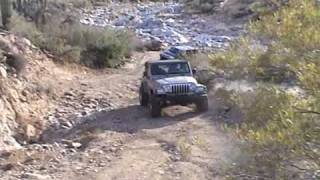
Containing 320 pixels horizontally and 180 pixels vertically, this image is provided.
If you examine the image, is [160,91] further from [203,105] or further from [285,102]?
[285,102]

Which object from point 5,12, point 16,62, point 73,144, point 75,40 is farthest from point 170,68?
point 5,12

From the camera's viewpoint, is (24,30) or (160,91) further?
(24,30)

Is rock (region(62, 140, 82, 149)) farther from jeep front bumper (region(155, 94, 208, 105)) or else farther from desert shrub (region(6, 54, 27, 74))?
desert shrub (region(6, 54, 27, 74))

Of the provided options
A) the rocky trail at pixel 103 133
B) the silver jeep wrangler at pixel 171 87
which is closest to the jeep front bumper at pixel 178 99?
the silver jeep wrangler at pixel 171 87

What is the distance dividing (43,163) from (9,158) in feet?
3.85

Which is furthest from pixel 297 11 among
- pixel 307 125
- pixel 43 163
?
pixel 43 163

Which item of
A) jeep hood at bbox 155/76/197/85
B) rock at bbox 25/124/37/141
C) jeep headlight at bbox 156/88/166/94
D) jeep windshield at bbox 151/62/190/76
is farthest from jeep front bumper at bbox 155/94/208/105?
rock at bbox 25/124/37/141

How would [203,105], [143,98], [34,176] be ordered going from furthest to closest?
1. [143,98]
2. [203,105]
3. [34,176]

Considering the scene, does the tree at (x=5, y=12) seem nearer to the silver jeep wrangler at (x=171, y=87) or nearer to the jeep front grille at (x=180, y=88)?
the silver jeep wrangler at (x=171, y=87)

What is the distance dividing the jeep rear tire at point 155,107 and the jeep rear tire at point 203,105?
1208 mm

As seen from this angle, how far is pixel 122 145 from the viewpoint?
1986 cm

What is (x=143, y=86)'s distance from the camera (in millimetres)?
23656

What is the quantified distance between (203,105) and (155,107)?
1.55m

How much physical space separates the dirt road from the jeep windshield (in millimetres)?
1272
